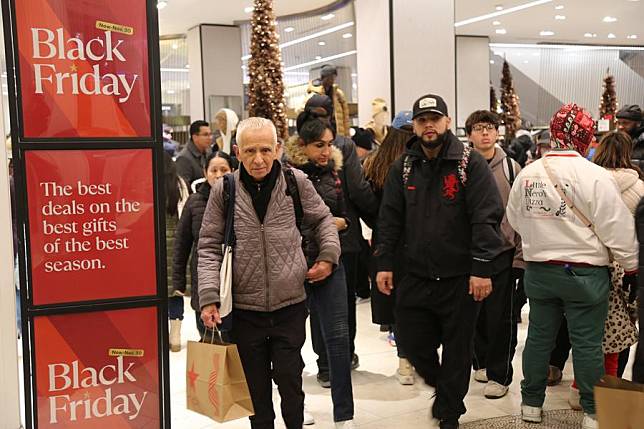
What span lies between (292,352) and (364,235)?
7.07 feet

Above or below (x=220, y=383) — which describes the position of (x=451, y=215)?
above

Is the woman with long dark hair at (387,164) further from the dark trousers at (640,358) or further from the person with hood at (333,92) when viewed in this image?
the dark trousers at (640,358)

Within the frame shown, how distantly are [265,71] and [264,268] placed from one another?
18.5 ft

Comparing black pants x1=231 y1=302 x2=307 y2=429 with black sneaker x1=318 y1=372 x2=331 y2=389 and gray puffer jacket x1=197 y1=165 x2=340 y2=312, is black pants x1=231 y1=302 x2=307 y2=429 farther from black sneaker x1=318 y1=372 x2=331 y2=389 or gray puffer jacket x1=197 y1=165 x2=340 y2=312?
Result: black sneaker x1=318 y1=372 x2=331 y2=389

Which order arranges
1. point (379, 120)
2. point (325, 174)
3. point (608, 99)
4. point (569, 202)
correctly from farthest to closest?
point (608, 99), point (379, 120), point (325, 174), point (569, 202)

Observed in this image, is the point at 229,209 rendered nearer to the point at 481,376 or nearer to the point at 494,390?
the point at 494,390

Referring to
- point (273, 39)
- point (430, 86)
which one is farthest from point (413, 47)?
point (273, 39)

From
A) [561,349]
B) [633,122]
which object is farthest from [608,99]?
[561,349]

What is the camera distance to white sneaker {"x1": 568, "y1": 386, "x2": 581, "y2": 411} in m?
4.01

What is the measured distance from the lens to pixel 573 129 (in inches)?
139

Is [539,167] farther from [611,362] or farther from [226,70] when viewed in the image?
[226,70]

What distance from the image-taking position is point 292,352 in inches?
123

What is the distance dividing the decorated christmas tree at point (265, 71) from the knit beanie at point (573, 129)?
16.2ft

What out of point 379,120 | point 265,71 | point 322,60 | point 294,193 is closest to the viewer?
point 294,193
